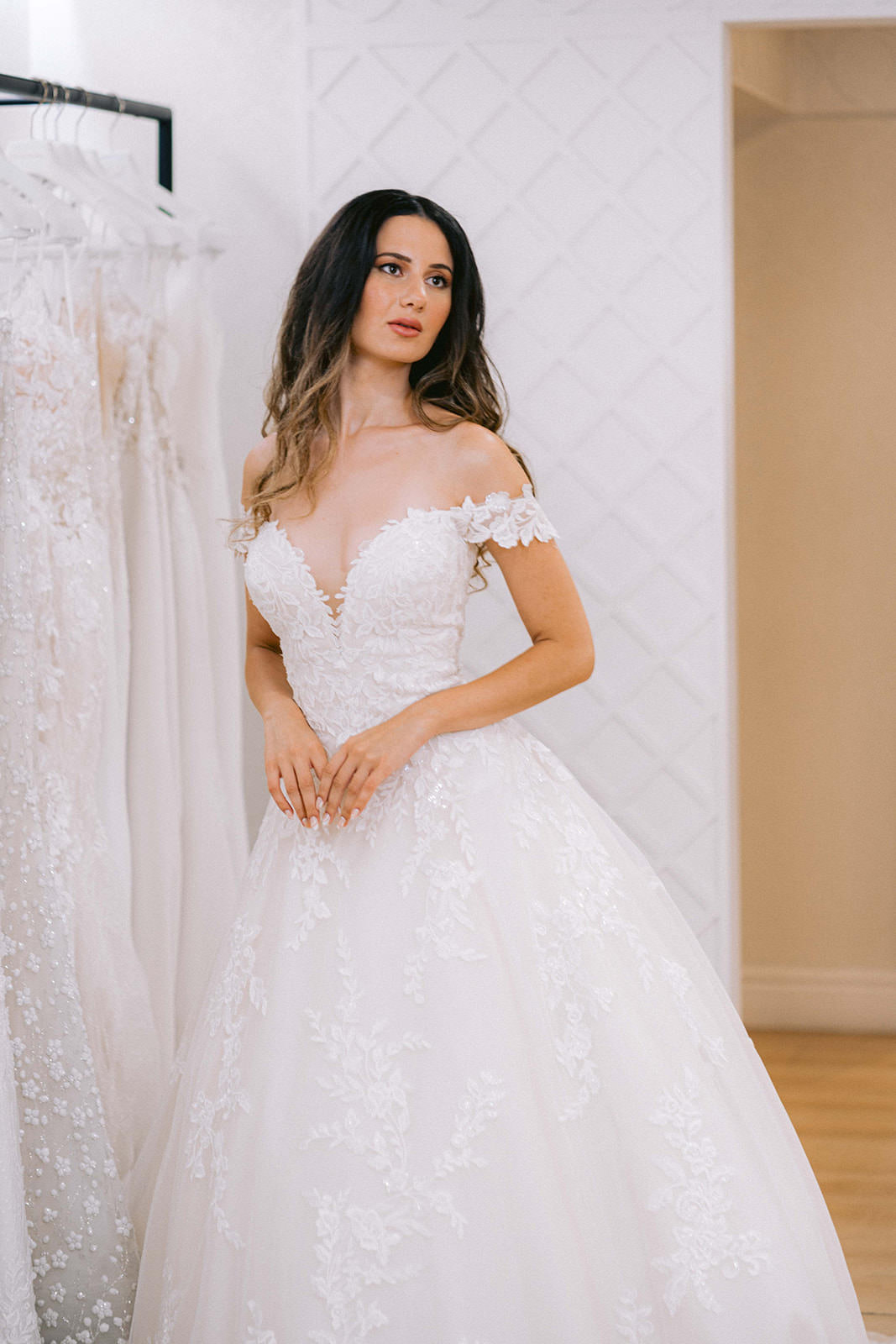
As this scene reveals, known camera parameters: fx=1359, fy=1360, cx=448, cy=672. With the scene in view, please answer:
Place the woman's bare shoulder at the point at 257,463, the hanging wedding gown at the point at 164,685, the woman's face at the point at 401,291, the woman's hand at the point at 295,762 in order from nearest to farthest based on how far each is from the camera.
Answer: the woman's hand at the point at 295,762, the woman's face at the point at 401,291, the woman's bare shoulder at the point at 257,463, the hanging wedding gown at the point at 164,685

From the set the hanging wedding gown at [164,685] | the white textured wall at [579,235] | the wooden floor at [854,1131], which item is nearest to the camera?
the hanging wedding gown at [164,685]

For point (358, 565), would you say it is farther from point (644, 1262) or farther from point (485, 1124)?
point (644, 1262)

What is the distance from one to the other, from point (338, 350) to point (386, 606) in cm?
40

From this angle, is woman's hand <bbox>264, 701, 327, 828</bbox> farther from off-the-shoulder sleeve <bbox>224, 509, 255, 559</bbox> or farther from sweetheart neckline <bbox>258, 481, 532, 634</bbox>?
off-the-shoulder sleeve <bbox>224, 509, 255, 559</bbox>

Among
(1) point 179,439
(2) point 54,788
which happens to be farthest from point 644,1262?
(1) point 179,439

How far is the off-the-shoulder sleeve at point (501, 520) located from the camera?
1886 millimetres

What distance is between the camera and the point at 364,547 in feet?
6.10

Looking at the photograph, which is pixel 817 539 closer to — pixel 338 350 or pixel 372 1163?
pixel 338 350

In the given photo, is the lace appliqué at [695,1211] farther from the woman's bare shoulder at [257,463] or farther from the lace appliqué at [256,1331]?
the woman's bare shoulder at [257,463]

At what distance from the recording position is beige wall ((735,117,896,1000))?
3.95 m

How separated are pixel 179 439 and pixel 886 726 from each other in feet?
8.02

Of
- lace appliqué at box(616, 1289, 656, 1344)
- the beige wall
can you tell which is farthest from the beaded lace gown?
the beige wall

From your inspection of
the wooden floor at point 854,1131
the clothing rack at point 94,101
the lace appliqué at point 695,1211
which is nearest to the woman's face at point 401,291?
the clothing rack at point 94,101

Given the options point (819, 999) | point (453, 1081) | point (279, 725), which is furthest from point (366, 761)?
point (819, 999)
